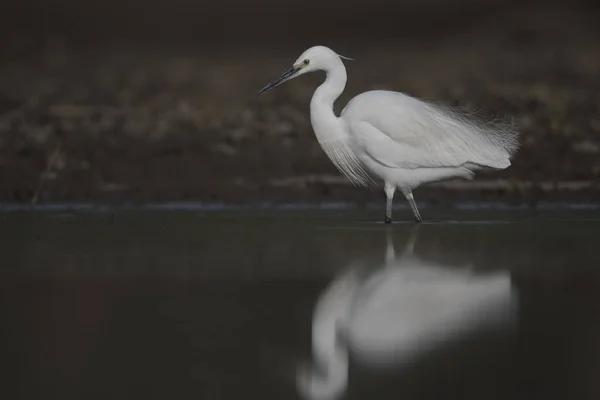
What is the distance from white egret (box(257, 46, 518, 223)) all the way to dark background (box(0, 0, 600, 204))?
136cm

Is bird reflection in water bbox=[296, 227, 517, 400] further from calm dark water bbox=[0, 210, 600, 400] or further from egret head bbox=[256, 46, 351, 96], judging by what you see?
egret head bbox=[256, 46, 351, 96]

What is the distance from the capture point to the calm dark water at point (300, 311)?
13.5 ft

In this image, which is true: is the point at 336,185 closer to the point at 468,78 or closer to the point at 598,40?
the point at 468,78

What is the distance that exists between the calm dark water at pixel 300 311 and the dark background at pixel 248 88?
2390 mm

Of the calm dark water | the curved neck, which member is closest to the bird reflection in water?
the calm dark water

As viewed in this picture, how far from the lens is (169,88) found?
14125mm

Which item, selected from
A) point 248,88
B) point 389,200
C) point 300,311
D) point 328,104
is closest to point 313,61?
point 328,104

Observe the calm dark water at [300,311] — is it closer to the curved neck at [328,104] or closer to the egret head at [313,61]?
the curved neck at [328,104]

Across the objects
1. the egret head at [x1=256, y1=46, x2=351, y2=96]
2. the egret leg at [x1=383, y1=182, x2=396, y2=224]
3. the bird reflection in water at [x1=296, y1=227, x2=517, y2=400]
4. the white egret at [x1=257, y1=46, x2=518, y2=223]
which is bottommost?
the bird reflection in water at [x1=296, y1=227, x2=517, y2=400]

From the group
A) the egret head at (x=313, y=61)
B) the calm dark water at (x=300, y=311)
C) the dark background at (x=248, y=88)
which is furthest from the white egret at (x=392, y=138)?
the dark background at (x=248, y=88)

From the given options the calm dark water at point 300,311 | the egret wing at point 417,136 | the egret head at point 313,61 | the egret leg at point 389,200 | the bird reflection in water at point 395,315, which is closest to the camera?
the calm dark water at point 300,311

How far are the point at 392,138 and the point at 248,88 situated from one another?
4940 mm

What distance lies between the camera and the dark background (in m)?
11.3

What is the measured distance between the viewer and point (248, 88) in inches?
557
